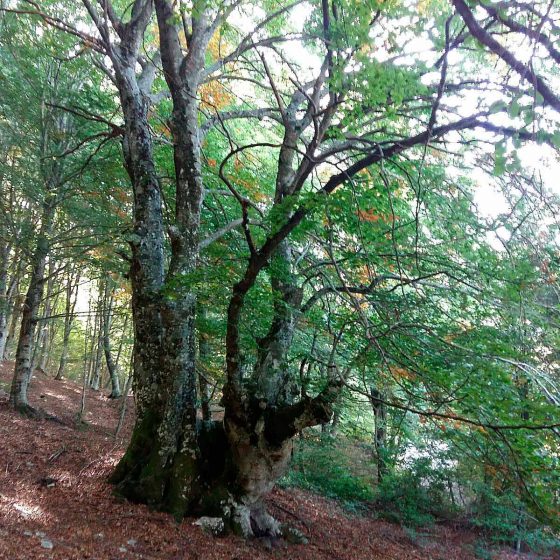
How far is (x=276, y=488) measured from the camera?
7605 mm

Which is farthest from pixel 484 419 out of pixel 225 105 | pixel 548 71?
pixel 225 105

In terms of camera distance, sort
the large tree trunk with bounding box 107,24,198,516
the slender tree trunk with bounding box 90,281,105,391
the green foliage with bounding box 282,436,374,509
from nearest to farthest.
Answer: the large tree trunk with bounding box 107,24,198,516, the green foliage with bounding box 282,436,374,509, the slender tree trunk with bounding box 90,281,105,391

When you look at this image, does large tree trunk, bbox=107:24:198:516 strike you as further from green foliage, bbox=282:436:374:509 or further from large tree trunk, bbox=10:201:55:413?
green foliage, bbox=282:436:374:509

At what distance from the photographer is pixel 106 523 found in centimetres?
440

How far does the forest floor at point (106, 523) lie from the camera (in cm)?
390

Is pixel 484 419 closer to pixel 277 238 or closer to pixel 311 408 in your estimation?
pixel 311 408

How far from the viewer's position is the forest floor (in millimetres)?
3896

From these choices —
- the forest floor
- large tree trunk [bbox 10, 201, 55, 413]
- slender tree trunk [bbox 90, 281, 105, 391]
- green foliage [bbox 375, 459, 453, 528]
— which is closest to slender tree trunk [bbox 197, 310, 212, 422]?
the forest floor

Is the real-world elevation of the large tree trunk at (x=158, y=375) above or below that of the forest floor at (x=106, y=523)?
above

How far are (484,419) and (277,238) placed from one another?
2.37 metres

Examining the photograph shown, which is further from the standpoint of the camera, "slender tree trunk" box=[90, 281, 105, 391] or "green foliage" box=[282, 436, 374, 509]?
"slender tree trunk" box=[90, 281, 105, 391]

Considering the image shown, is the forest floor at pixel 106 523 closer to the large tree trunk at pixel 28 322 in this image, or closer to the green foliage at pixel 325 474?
the large tree trunk at pixel 28 322

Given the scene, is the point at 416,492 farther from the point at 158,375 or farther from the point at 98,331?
the point at 98,331

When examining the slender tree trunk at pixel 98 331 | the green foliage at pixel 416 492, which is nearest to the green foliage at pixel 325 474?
the green foliage at pixel 416 492
